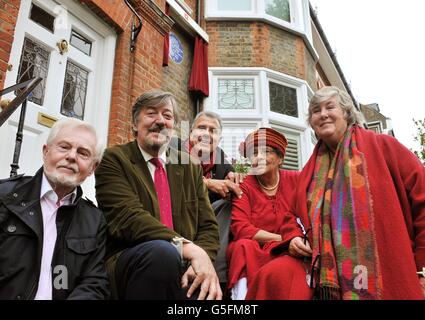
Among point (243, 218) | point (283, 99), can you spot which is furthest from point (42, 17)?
point (283, 99)

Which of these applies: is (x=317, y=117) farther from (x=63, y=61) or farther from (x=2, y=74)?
(x=63, y=61)

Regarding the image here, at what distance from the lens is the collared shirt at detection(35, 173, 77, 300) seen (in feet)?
4.61

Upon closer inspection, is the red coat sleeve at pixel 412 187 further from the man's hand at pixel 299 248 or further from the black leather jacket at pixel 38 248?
the black leather jacket at pixel 38 248

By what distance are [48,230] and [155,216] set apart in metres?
0.49

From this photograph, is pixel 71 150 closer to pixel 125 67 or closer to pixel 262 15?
pixel 125 67

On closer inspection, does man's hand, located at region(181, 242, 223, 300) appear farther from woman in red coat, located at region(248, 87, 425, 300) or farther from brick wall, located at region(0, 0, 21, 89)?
brick wall, located at region(0, 0, 21, 89)

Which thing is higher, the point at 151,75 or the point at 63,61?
the point at 151,75

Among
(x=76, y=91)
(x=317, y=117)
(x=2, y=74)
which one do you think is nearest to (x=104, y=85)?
(x=76, y=91)

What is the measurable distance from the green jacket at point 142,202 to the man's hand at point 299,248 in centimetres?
42

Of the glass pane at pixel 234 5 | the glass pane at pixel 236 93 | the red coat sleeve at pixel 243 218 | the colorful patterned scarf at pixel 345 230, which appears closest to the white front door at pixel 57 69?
the red coat sleeve at pixel 243 218

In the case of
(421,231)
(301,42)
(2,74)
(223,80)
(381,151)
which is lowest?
(421,231)

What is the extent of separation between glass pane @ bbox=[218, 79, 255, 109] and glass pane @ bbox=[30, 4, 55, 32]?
3.67 metres
